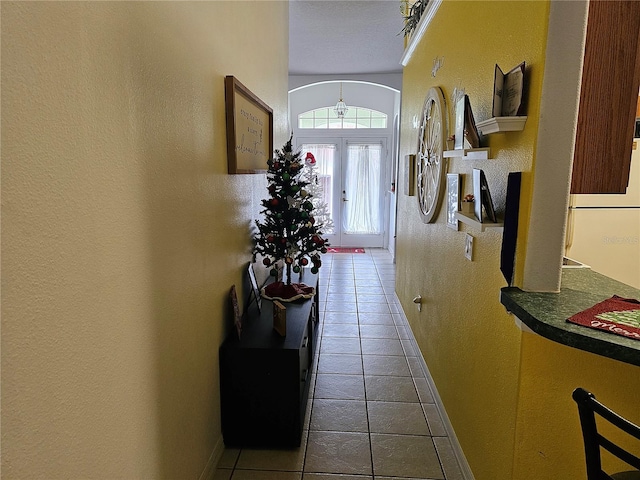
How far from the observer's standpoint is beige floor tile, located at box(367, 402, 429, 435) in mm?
2447

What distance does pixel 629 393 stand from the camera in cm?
143

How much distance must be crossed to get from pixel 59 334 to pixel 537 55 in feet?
→ 4.98

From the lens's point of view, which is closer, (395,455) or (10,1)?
(10,1)

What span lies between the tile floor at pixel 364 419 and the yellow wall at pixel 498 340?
0.69ft

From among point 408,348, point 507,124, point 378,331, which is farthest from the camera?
Answer: point 378,331

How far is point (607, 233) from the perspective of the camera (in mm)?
2225

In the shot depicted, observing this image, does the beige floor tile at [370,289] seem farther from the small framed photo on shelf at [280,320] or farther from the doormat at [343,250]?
the small framed photo on shelf at [280,320]

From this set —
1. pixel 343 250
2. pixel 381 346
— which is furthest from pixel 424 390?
pixel 343 250

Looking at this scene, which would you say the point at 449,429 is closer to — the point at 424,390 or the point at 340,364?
the point at 424,390

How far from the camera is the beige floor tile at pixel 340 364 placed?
313 cm

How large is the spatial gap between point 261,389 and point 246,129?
1406 mm

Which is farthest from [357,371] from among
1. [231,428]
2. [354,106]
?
[354,106]

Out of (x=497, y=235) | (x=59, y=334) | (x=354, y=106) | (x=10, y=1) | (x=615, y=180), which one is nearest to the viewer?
(x=10, y=1)

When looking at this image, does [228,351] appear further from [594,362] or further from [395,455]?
[594,362]
